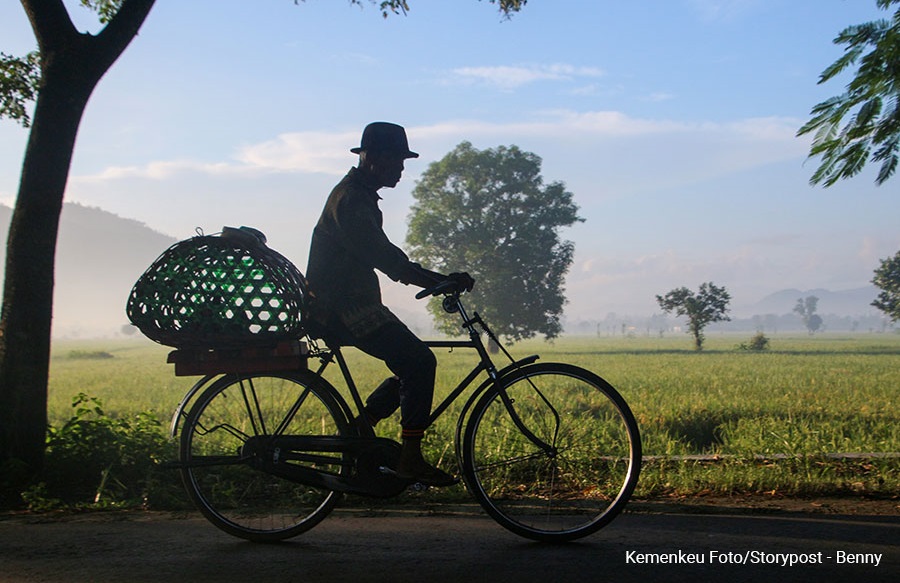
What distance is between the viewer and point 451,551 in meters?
3.75

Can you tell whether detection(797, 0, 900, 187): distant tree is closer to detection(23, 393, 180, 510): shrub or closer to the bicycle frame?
the bicycle frame

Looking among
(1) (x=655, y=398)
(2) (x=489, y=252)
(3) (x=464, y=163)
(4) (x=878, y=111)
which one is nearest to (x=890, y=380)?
(1) (x=655, y=398)

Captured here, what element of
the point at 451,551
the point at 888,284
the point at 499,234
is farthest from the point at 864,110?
the point at 888,284

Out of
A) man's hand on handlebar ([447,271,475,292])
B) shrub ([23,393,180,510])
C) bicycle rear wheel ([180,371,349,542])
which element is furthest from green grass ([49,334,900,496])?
shrub ([23,393,180,510])

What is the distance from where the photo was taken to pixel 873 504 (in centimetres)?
486

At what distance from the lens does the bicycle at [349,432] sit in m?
4.06

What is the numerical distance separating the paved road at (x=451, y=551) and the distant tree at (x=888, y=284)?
6894cm

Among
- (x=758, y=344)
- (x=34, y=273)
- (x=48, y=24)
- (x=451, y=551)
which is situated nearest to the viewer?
(x=451, y=551)

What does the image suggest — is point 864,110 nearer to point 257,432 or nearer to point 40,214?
point 257,432

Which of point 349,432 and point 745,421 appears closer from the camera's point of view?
point 349,432

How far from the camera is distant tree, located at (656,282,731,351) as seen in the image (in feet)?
191

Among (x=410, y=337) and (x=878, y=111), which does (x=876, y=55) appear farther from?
(x=410, y=337)

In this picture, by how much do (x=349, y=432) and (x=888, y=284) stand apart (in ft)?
242

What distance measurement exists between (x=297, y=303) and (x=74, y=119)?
3.31m
